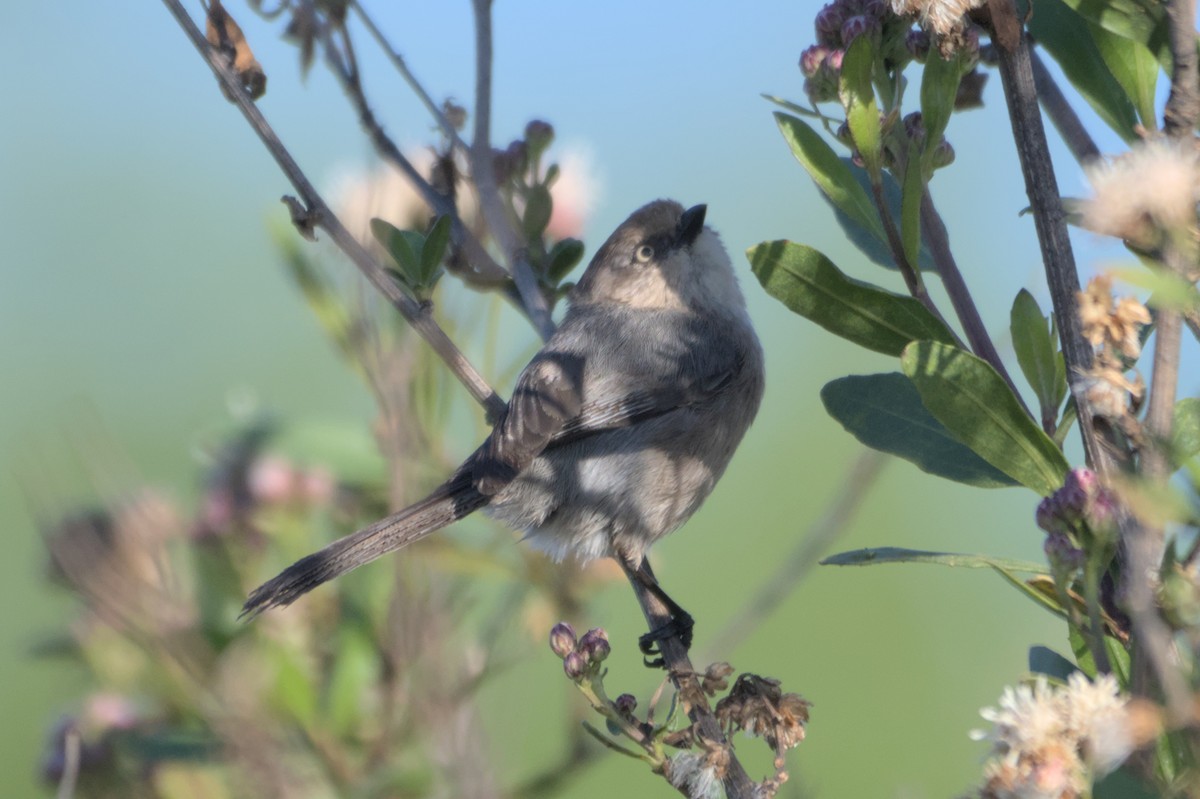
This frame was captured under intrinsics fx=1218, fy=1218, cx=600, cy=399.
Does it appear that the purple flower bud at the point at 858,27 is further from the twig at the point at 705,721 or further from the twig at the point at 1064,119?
the twig at the point at 705,721

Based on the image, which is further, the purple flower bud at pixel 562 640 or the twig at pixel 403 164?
the twig at pixel 403 164

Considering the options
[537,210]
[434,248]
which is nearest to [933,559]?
[434,248]

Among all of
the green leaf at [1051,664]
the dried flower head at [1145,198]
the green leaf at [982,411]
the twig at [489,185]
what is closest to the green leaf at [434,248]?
the twig at [489,185]

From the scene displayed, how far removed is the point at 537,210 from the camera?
7.78 feet

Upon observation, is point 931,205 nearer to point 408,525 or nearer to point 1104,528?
point 1104,528

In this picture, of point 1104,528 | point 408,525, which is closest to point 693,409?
point 408,525

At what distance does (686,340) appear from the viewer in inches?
128

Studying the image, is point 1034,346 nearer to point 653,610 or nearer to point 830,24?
point 830,24

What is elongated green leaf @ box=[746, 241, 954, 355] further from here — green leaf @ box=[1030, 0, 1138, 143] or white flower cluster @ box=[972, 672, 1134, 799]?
white flower cluster @ box=[972, 672, 1134, 799]

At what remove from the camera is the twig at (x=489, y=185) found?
7.30 feet

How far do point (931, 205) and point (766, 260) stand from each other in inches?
8.2

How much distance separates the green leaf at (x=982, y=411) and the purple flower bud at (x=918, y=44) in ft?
1.31

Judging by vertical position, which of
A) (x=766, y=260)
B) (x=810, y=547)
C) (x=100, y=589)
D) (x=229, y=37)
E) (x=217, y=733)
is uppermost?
(x=229, y=37)

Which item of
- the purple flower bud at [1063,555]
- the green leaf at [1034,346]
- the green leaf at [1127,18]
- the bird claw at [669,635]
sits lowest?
the bird claw at [669,635]
